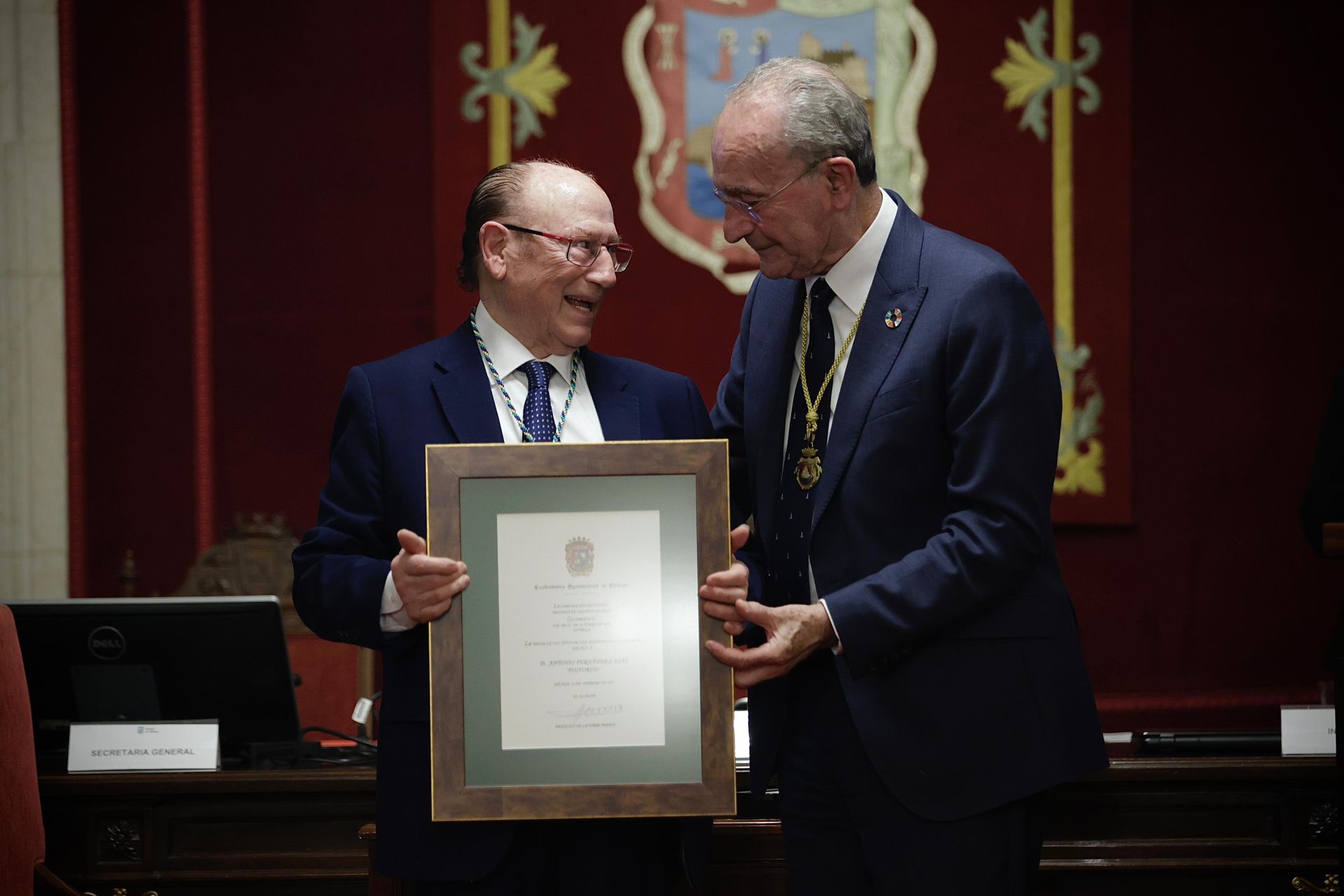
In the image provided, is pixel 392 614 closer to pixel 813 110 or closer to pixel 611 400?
pixel 611 400

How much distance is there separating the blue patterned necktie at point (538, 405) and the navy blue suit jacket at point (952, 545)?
433mm

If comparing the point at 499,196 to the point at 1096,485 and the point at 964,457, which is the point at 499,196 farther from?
the point at 1096,485

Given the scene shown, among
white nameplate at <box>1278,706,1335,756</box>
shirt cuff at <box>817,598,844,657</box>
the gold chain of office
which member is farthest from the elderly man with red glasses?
white nameplate at <box>1278,706,1335,756</box>

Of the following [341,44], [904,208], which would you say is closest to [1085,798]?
[904,208]

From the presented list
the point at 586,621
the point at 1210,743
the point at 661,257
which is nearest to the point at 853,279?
the point at 586,621

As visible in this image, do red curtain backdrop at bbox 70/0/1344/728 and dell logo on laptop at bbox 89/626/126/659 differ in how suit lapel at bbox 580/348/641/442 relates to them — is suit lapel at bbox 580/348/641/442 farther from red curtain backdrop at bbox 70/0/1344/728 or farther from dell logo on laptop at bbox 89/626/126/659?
red curtain backdrop at bbox 70/0/1344/728

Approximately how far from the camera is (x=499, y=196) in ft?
7.16

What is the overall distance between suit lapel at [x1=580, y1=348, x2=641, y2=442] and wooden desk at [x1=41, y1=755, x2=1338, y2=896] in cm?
68

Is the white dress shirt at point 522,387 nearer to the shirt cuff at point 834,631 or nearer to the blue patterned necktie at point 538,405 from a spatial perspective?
the blue patterned necktie at point 538,405

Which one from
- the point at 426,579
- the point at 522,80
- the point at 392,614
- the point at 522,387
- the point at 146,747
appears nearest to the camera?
the point at 426,579

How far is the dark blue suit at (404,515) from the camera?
189 centimetres

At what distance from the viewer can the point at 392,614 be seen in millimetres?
1889

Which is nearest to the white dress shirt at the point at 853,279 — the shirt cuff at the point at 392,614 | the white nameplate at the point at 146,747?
the shirt cuff at the point at 392,614

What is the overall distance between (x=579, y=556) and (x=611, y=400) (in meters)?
0.39
